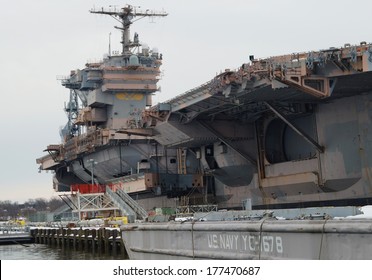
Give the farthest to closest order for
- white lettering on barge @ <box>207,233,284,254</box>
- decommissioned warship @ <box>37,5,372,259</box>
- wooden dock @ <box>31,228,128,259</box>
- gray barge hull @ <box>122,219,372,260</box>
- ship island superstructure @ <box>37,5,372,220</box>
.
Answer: wooden dock @ <box>31,228,128,259</box> → ship island superstructure @ <box>37,5,372,220</box> → decommissioned warship @ <box>37,5,372,259</box> → white lettering on barge @ <box>207,233,284,254</box> → gray barge hull @ <box>122,219,372,260</box>

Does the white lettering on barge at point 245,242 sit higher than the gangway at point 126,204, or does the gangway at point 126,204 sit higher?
the gangway at point 126,204

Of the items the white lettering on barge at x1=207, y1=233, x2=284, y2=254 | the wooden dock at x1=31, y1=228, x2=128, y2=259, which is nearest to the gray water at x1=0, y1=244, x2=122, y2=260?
the wooden dock at x1=31, y1=228, x2=128, y2=259

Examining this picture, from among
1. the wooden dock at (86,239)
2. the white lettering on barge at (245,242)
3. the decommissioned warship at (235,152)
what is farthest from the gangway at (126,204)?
the white lettering on barge at (245,242)

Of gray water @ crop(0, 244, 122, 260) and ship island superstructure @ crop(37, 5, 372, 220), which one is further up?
ship island superstructure @ crop(37, 5, 372, 220)

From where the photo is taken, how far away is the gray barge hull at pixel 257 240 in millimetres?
9367

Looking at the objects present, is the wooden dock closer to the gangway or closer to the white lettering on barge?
the gangway

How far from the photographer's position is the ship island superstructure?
26469mm

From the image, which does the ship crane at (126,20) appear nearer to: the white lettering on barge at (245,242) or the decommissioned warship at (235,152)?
the decommissioned warship at (235,152)

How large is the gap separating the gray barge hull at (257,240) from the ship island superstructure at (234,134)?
4494mm

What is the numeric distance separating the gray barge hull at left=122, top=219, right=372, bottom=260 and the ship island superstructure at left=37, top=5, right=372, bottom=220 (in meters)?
4.49

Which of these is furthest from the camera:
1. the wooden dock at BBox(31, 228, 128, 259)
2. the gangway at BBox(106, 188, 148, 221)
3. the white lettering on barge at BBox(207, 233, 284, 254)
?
the gangway at BBox(106, 188, 148, 221)

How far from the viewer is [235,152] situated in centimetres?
3834
